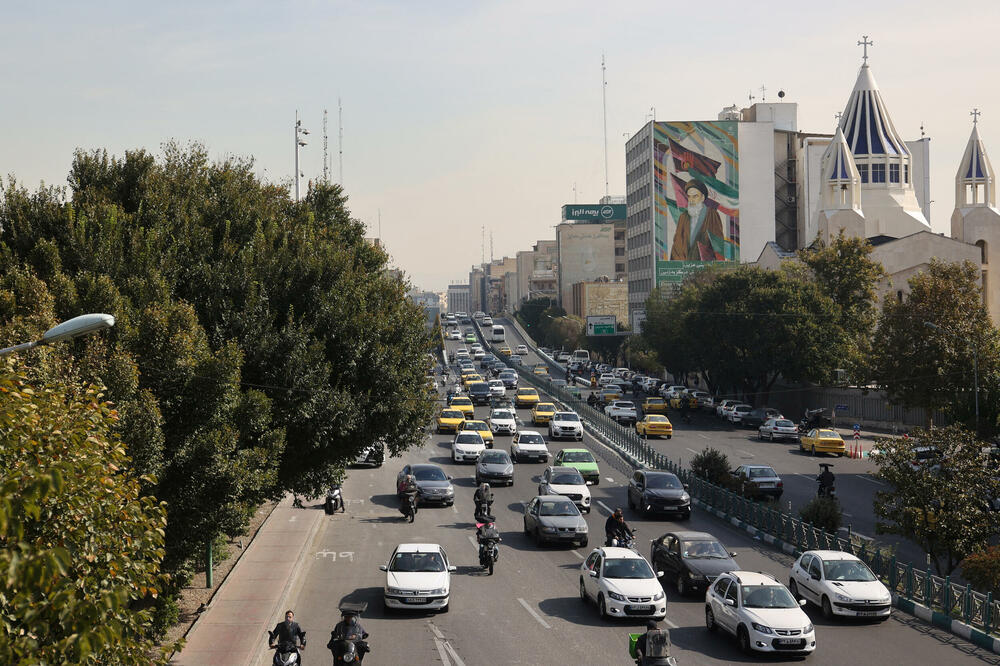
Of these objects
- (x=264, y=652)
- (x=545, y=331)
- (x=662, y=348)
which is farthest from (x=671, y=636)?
(x=545, y=331)

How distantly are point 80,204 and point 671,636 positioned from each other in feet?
48.4

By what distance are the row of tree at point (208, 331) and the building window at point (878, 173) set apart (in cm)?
7725

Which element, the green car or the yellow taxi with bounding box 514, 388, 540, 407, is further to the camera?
the yellow taxi with bounding box 514, 388, 540, 407

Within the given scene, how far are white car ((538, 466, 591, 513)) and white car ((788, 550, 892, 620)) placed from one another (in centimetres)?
1250

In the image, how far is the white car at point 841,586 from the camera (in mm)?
20578

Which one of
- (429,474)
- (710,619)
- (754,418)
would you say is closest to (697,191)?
(754,418)

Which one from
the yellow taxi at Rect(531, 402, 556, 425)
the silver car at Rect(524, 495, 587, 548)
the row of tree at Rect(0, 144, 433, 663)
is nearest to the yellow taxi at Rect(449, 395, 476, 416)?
the yellow taxi at Rect(531, 402, 556, 425)

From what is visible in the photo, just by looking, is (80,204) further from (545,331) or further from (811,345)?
(545,331)

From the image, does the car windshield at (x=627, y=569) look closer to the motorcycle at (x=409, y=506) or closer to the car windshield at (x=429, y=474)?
the motorcycle at (x=409, y=506)

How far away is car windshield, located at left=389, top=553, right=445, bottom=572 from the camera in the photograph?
72.7ft

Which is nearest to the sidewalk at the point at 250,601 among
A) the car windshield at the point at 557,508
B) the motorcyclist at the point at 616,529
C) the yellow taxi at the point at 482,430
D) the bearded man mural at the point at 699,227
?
the car windshield at the point at 557,508

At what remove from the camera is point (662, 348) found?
8625 centimetres

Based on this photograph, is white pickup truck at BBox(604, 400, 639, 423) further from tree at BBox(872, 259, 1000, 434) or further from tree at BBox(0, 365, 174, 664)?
tree at BBox(0, 365, 174, 664)

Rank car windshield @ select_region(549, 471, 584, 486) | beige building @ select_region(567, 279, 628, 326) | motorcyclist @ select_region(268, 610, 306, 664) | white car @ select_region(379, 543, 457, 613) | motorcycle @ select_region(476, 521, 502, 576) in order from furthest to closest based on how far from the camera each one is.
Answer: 1. beige building @ select_region(567, 279, 628, 326)
2. car windshield @ select_region(549, 471, 584, 486)
3. motorcycle @ select_region(476, 521, 502, 576)
4. white car @ select_region(379, 543, 457, 613)
5. motorcyclist @ select_region(268, 610, 306, 664)
